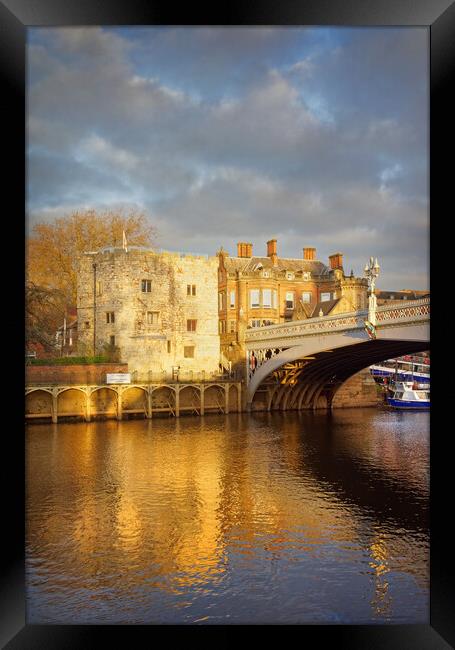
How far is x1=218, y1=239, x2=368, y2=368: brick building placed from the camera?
3838 cm

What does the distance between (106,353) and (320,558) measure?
2379 centimetres

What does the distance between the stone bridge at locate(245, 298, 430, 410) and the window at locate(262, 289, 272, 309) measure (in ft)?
16.8

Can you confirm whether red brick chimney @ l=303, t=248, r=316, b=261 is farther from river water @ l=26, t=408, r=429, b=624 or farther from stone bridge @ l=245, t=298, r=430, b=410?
river water @ l=26, t=408, r=429, b=624

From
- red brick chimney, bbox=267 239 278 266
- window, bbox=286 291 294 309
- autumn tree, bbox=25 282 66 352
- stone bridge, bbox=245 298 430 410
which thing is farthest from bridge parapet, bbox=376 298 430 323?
red brick chimney, bbox=267 239 278 266

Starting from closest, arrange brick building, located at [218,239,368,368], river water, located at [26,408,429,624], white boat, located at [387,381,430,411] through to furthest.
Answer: river water, located at [26,408,429,624] → white boat, located at [387,381,430,411] → brick building, located at [218,239,368,368]

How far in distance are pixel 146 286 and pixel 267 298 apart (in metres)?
9.20

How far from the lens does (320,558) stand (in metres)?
10.5

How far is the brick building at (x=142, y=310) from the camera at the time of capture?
32.9 metres
